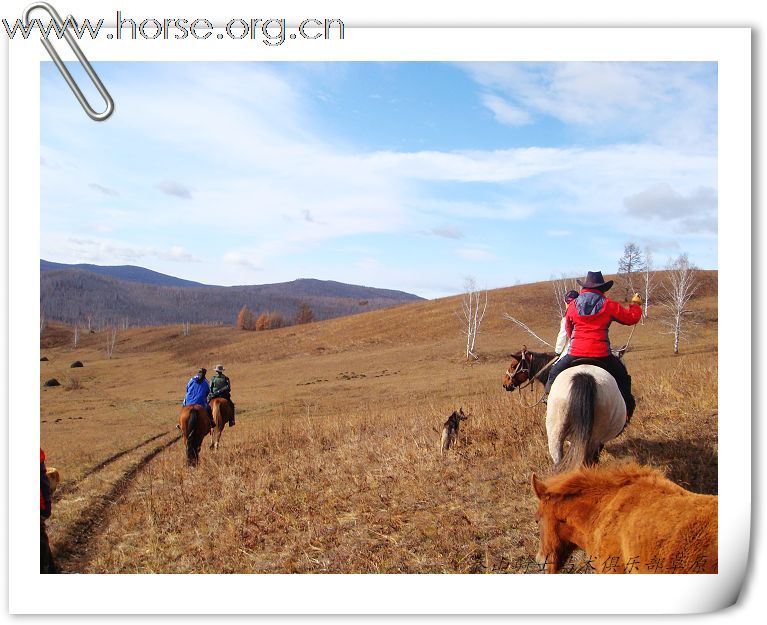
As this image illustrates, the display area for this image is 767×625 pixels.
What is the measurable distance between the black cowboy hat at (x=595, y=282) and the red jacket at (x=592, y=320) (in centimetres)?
4

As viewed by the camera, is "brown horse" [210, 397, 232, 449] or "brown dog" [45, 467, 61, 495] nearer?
"brown dog" [45, 467, 61, 495]

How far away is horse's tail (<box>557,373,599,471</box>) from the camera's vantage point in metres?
3.49

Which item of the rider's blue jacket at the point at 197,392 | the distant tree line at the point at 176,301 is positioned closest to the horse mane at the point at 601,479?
the distant tree line at the point at 176,301

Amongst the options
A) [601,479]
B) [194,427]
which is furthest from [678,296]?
[194,427]

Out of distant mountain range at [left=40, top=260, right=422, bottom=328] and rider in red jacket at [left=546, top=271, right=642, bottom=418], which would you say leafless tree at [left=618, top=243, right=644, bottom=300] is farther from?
distant mountain range at [left=40, top=260, right=422, bottom=328]

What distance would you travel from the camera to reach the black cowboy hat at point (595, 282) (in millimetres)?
3911

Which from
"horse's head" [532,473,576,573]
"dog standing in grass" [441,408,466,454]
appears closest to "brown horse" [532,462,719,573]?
"horse's head" [532,473,576,573]

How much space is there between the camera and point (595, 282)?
3936 millimetres

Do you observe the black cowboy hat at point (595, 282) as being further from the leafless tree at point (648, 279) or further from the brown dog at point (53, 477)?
the brown dog at point (53, 477)

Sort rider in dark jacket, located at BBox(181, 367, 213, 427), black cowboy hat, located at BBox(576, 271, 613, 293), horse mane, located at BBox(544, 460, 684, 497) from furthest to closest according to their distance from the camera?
rider in dark jacket, located at BBox(181, 367, 213, 427) < black cowboy hat, located at BBox(576, 271, 613, 293) < horse mane, located at BBox(544, 460, 684, 497)

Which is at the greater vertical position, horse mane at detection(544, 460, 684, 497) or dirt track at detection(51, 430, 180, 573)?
horse mane at detection(544, 460, 684, 497)

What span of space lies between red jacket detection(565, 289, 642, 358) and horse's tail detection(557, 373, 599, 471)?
1.48ft

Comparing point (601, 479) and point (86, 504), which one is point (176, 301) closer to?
point (86, 504)
